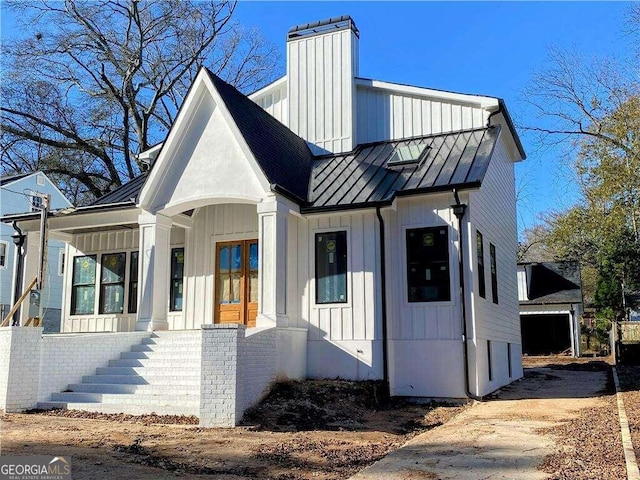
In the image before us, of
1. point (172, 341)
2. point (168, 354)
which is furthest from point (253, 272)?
point (168, 354)

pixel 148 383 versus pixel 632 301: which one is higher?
pixel 632 301

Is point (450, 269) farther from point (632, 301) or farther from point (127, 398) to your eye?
point (632, 301)

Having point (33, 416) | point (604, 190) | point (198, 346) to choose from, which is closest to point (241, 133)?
point (198, 346)

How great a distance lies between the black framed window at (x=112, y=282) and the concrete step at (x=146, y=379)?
4.00 m

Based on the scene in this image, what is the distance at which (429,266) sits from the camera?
12.0 meters

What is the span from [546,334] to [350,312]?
21668 millimetres

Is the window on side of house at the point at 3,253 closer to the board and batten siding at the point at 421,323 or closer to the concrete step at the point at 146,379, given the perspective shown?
the concrete step at the point at 146,379

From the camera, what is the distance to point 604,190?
15.9m

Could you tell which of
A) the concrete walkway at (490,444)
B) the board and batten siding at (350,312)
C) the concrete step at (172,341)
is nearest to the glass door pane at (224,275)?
the board and batten siding at (350,312)

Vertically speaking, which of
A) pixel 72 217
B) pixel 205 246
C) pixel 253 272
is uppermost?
pixel 72 217

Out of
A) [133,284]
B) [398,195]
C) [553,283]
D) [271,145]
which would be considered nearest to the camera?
[398,195]

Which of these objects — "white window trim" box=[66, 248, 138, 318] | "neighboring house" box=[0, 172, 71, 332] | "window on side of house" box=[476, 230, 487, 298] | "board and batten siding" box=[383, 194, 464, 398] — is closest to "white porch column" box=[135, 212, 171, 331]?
"white window trim" box=[66, 248, 138, 318]

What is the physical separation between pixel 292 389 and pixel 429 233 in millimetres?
4305

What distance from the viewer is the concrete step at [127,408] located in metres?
9.26
